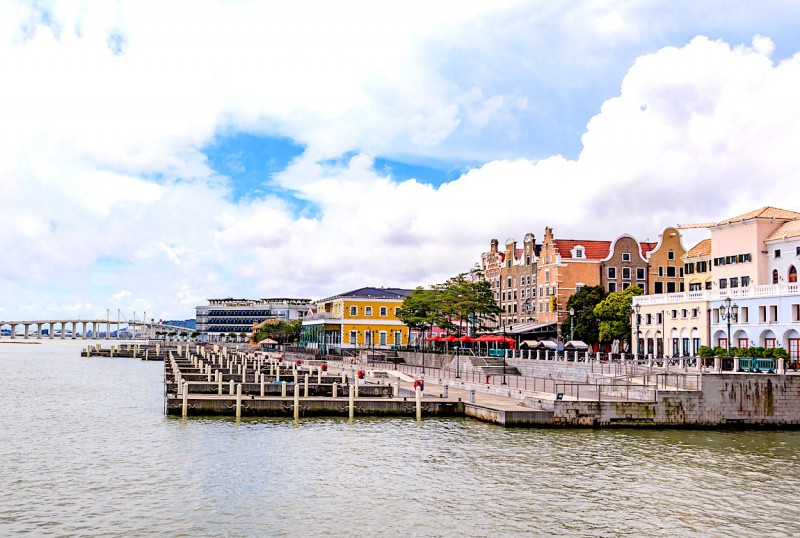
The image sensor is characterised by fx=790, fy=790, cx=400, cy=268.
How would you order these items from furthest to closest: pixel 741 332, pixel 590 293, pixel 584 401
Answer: pixel 590 293, pixel 741 332, pixel 584 401

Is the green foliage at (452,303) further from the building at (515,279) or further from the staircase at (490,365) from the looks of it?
the staircase at (490,365)

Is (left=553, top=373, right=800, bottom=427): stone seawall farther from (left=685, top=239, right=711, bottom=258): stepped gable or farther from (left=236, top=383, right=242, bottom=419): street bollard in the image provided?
(left=685, top=239, right=711, bottom=258): stepped gable

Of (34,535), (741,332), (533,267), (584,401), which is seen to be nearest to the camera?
(34,535)

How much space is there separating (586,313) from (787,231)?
27942 millimetres

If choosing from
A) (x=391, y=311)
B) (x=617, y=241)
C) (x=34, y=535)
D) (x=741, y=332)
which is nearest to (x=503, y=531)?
(x=34, y=535)

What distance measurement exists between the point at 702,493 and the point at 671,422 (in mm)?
15323

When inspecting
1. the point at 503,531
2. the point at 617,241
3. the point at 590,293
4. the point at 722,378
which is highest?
the point at 617,241

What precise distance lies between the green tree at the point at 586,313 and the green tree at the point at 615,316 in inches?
53.5

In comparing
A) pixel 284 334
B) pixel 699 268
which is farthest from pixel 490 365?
pixel 284 334

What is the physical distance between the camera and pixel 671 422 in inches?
1759

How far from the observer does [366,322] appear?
13325 centimetres

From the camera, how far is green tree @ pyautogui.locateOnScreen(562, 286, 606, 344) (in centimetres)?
9631

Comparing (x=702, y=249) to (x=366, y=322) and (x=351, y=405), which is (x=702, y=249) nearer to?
(x=351, y=405)

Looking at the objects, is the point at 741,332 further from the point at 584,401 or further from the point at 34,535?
the point at 34,535
